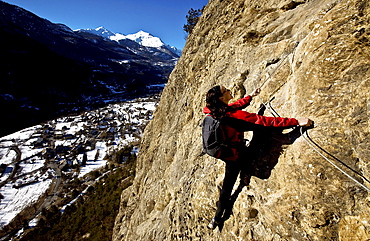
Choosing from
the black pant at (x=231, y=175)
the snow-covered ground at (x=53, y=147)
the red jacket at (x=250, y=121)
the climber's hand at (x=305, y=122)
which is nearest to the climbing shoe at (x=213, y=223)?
the black pant at (x=231, y=175)

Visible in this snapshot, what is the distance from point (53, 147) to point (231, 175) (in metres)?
116

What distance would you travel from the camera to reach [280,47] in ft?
20.7

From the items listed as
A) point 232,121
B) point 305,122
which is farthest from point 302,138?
point 232,121

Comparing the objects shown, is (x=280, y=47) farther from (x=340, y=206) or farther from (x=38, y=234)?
(x=38, y=234)

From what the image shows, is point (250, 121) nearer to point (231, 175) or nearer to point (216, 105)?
point (216, 105)

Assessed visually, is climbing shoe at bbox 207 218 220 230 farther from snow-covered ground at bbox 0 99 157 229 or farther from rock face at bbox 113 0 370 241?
snow-covered ground at bbox 0 99 157 229

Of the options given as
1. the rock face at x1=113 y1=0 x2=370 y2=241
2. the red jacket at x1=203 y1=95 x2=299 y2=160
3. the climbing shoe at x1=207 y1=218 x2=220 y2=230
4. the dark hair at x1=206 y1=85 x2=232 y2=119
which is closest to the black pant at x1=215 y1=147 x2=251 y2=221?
the climbing shoe at x1=207 y1=218 x2=220 y2=230

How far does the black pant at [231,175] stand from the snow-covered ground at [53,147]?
6991 centimetres

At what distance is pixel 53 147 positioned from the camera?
94.7m

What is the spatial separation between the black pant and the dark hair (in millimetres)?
1379

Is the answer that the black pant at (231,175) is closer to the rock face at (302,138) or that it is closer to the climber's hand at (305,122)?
the rock face at (302,138)

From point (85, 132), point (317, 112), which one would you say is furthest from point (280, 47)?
point (85, 132)

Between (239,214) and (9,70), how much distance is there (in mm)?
239229

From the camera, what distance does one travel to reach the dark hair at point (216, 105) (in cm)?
364
